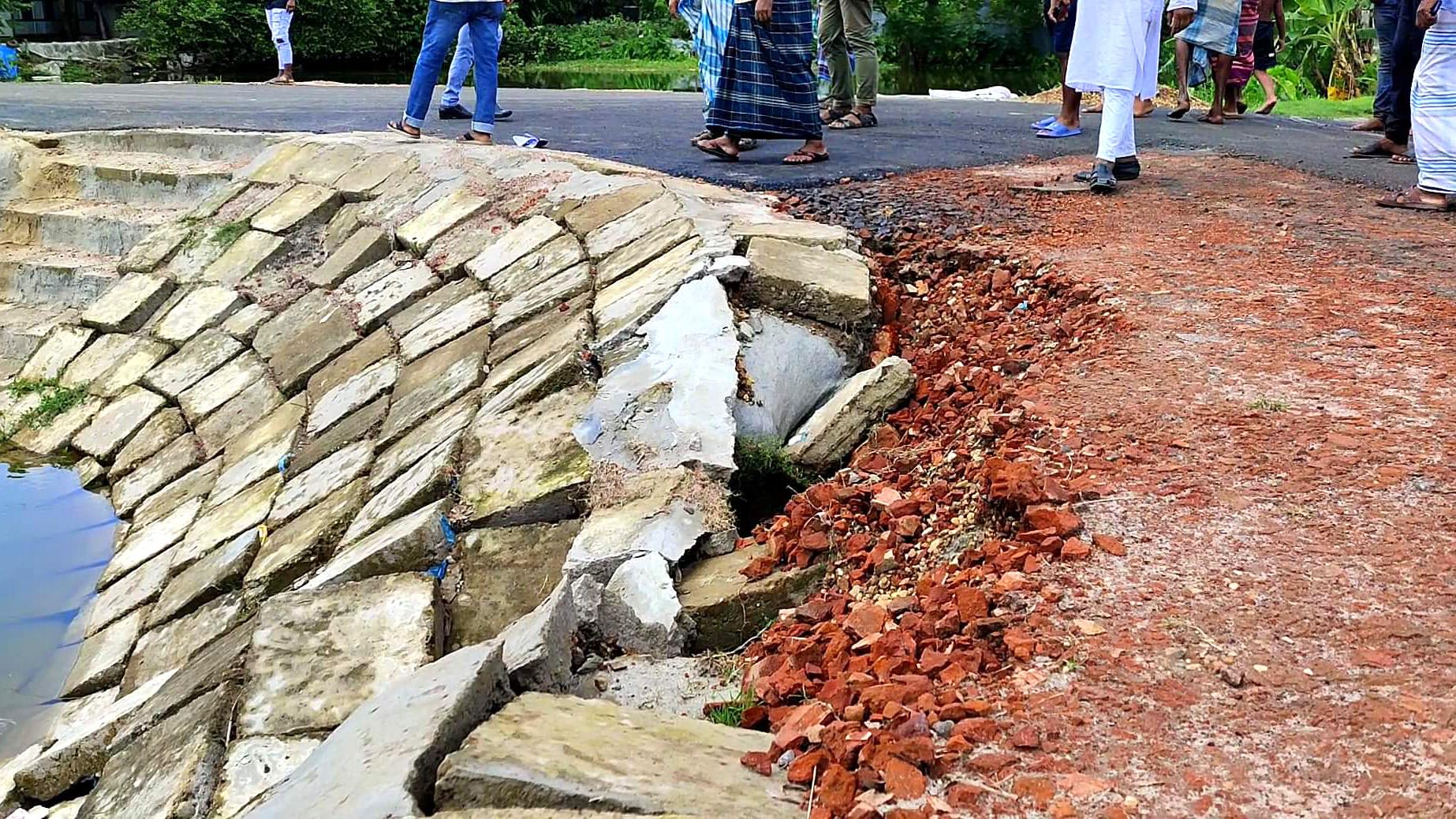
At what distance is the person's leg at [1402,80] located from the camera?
6242 mm

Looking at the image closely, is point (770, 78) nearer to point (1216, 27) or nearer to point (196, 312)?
point (196, 312)

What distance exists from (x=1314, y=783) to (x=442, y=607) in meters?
1.97

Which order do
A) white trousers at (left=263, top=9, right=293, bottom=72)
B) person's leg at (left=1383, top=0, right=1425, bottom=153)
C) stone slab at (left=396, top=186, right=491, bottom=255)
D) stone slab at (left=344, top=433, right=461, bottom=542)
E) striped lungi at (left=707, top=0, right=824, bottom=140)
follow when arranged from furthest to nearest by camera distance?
1. white trousers at (left=263, top=9, right=293, bottom=72)
2. person's leg at (left=1383, top=0, right=1425, bottom=153)
3. striped lungi at (left=707, top=0, right=824, bottom=140)
4. stone slab at (left=396, top=186, right=491, bottom=255)
5. stone slab at (left=344, top=433, right=461, bottom=542)

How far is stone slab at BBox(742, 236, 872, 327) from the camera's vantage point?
3592 mm

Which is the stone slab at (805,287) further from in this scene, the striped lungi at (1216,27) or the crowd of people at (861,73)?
the striped lungi at (1216,27)

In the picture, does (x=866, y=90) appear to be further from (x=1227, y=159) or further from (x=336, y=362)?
(x=336, y=362)

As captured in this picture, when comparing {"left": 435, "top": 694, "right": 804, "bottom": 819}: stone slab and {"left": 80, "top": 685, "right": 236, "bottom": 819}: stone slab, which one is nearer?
{"left": 435, "top": 694, "right": 804, "bottom": 819}: stone slab

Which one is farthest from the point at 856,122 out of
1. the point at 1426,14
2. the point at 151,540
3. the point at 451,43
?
the point at 151,540

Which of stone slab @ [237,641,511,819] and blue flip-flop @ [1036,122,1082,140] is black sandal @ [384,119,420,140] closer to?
blue flip-flop @ [1036,122,1082,140]

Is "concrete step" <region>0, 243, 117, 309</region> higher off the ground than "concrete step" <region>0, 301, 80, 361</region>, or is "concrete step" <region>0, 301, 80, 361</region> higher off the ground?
"concrete step" <region>0, 243, 117, 309</region>

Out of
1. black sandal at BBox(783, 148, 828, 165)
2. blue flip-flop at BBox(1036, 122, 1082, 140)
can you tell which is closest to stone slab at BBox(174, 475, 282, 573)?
black sandal at BBox(783, 148, 828, 165)

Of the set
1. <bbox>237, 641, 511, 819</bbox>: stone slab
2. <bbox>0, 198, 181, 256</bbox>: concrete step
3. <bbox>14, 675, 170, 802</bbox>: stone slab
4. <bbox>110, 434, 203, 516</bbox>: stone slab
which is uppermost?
<bbox>0, 198, 181, 256</bbox>: concrete step

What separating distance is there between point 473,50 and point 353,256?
Answer: 1.65m

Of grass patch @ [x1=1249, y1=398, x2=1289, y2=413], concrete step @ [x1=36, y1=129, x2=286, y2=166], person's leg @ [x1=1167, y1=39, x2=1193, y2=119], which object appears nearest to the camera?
grass patch @ [x1=1249, y1=398, x2=1289, y2=413]
